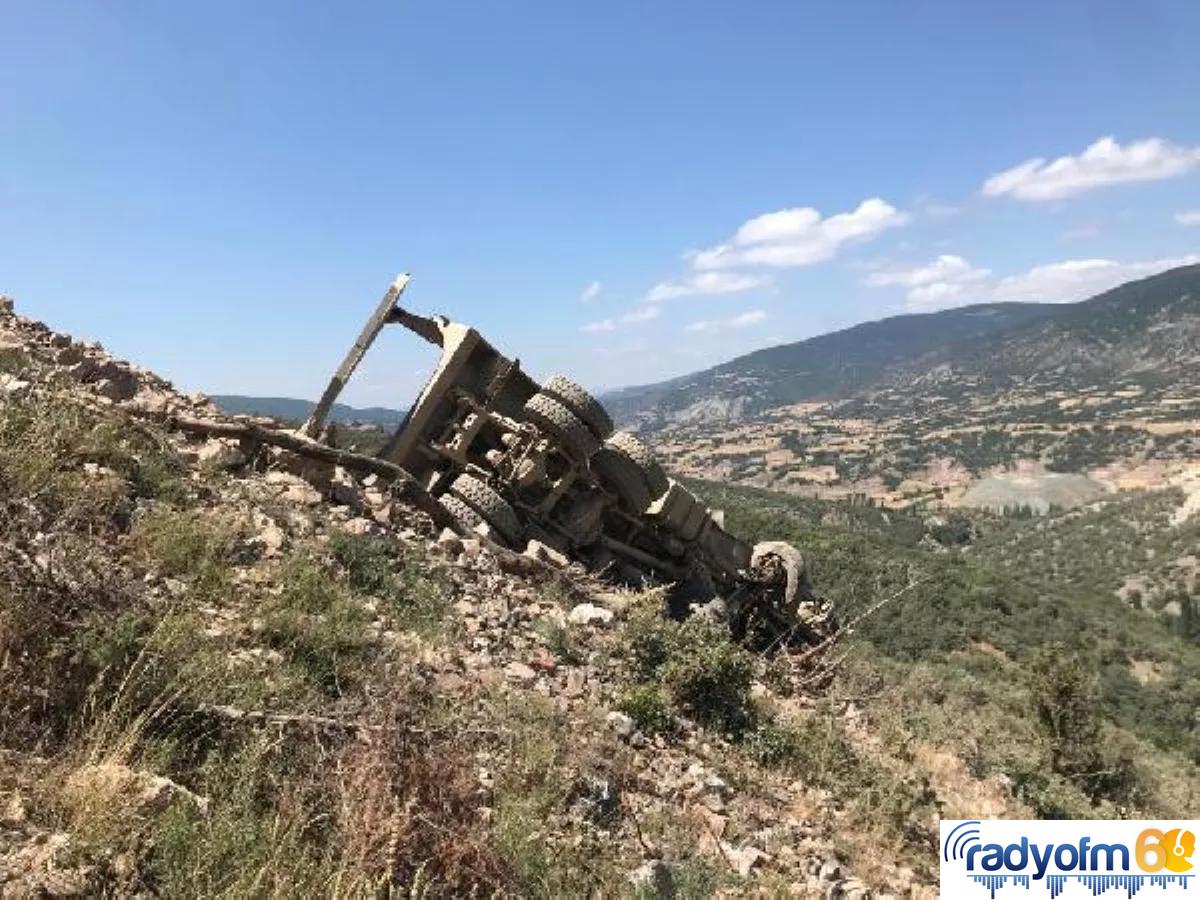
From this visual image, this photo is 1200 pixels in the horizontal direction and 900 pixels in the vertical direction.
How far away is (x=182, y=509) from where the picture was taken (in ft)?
20.7

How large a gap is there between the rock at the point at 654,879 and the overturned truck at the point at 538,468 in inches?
208

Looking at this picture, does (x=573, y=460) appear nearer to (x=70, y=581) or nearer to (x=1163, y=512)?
(x=70, y=581)

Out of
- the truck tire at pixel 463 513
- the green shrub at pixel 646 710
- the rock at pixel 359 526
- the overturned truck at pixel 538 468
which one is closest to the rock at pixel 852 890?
the green shrub at pixel 646 710

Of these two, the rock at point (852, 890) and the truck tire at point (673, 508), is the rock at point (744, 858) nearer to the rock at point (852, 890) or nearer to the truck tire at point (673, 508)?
the rock at point (852, 890)

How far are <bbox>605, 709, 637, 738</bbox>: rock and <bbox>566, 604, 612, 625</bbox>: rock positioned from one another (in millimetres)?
1635

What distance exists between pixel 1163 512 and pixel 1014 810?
314 feet

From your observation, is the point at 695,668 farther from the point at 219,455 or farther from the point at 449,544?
the point at 219,455

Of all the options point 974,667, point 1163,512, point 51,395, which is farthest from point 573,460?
point 1163,512

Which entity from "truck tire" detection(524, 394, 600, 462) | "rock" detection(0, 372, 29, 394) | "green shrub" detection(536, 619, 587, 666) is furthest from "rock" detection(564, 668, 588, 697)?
"rock" detection(0, 372, 29, 394)

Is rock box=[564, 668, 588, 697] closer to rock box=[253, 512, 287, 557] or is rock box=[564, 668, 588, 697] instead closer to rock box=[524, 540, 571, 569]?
rock box=[253, 512, 287, 557]

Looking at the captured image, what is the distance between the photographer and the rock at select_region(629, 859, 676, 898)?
4.06m

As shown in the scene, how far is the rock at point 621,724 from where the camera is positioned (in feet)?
19.0

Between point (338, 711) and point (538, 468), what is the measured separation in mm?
6013

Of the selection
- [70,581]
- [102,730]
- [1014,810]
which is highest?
[70,581]
